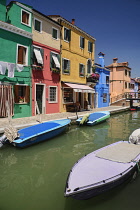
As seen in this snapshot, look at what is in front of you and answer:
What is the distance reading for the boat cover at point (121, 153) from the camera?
5359mm

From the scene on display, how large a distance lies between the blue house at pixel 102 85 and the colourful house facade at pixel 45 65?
32.4 ft

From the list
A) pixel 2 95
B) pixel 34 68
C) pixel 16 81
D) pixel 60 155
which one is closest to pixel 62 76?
pixel 34 68

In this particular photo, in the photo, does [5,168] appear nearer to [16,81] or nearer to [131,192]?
[131,192]

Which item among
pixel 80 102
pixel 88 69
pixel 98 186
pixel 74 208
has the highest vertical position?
pixel 88 69

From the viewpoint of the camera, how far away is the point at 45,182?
5.16m

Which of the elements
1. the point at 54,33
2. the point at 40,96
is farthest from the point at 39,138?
the point at 54,33

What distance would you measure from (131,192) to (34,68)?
1228 cm

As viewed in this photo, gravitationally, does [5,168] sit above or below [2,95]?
below

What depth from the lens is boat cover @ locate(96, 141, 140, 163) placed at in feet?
17.6

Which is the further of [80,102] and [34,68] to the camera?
[80,102]

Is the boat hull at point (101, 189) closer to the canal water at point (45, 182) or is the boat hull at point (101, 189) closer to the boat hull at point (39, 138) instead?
the canal water at point (45, 182)

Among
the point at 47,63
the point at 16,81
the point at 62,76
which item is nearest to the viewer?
the point at 16,81

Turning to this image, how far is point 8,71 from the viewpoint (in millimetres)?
12312

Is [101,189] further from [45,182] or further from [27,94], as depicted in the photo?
[27,94]
